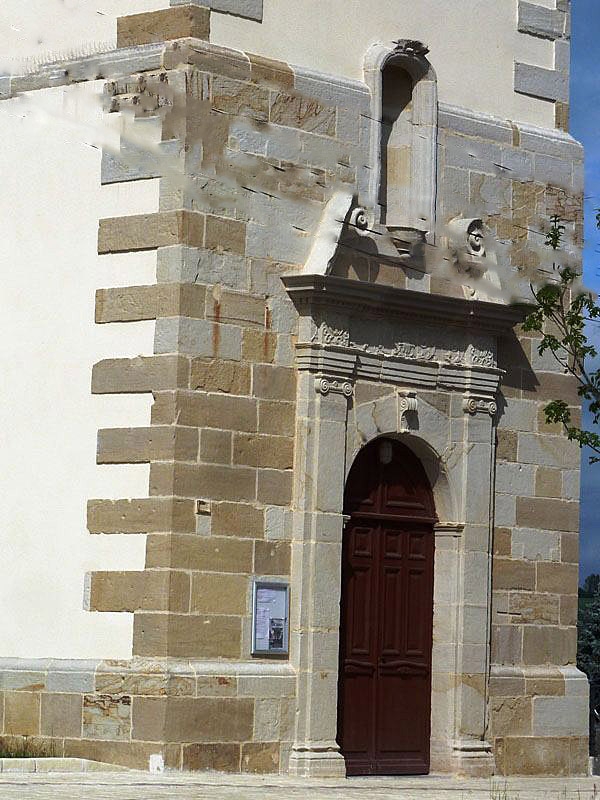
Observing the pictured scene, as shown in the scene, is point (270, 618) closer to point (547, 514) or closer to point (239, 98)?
point (547, 514)

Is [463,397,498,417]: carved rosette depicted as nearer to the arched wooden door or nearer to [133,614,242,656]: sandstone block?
the arched wooden door

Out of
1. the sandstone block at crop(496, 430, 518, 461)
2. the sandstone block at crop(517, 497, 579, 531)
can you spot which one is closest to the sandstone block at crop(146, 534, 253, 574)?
the sandstone block at crop(496, 430, 518, 461)

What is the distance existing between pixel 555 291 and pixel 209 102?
3.23 m

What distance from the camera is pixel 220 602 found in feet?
47.6

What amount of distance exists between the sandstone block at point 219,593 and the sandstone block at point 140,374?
139 cm

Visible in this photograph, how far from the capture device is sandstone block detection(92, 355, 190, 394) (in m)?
14.4

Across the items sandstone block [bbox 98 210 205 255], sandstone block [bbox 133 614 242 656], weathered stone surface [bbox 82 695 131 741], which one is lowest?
weathered stone surface [bbox 82 695 131 741]

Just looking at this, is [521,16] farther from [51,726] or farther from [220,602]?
[51,726]

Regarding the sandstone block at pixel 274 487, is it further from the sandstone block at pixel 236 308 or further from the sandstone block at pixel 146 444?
the sandstone block at pixel 236 308

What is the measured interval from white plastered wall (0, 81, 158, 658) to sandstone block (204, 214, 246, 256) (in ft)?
1.49

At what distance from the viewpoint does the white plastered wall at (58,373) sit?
48.2 ft

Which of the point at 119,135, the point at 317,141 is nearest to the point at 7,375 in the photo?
the point at 119,135

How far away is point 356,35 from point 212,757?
569 centimetres

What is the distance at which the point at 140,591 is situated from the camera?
47.2 ft
